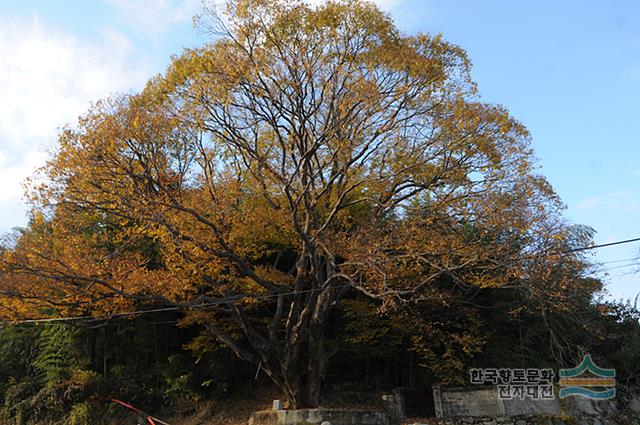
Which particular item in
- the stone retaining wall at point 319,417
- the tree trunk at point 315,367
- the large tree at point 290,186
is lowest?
the stone retaining wall at point 319,417

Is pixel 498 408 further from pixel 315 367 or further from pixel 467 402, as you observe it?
pixel 315 367

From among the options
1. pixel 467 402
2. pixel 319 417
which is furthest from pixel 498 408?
pixel 319 417

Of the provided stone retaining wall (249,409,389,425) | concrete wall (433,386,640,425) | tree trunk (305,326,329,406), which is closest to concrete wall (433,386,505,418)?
concrete wall (433,386,640,425)

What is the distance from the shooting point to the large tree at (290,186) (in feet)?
38.9

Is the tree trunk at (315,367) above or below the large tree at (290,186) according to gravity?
below

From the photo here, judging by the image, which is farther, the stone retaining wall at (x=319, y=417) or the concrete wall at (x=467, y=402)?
the concrete wall at (x=467, y=402)

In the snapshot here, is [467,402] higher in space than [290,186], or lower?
lower

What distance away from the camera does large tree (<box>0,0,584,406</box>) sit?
11.9 m

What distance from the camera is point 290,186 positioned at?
13.0 meters

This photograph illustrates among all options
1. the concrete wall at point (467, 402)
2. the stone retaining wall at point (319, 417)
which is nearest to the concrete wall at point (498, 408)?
the concrete wall at point (467, 402)

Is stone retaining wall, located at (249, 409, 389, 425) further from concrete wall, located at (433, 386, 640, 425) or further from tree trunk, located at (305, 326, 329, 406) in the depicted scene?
concrete wall, located at (433, 386, 640, 425)

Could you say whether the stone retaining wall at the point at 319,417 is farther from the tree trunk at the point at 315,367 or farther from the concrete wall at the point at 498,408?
the concrete wall at the point at 498,408

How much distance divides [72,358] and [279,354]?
8171 millimetres

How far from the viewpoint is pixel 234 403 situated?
16.0 metres
